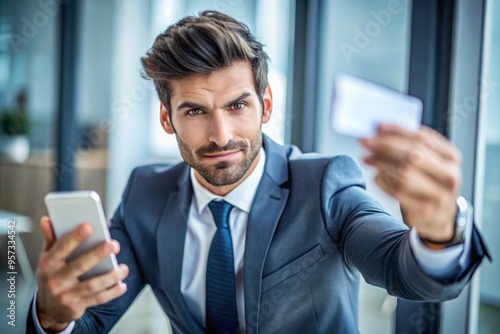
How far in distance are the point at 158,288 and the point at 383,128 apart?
0.95m

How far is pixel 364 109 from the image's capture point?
2.13 ft

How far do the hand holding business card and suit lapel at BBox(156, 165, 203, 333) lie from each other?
709mm

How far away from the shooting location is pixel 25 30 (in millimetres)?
3693

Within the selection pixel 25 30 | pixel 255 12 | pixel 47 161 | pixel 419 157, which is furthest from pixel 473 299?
pixel 25 30

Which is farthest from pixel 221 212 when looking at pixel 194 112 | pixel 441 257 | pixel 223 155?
pixel 441 257

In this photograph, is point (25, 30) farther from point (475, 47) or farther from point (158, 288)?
point (475, 47)

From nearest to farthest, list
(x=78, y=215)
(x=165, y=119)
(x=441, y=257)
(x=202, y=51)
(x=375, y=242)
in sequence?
1. (x=441, y=257)
2. (x=78, y=215)
3. (x=375, y=242)
4. (x=202, y=51)
5. (x=165, y=119)

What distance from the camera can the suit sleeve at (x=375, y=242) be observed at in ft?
2.40

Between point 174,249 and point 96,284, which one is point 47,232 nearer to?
point 96,284

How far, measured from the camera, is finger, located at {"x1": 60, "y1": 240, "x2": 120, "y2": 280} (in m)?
0.77

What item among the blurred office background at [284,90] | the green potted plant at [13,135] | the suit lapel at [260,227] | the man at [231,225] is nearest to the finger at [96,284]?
the man at [231,225]

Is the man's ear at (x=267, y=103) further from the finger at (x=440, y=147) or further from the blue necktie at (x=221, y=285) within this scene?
the finger at (x=440, y=147)

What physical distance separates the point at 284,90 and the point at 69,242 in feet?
4.85

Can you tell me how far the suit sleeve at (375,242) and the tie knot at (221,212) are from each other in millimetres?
275
